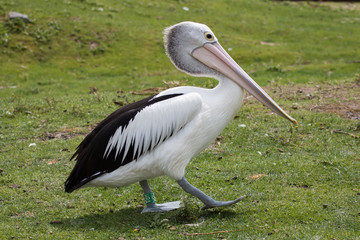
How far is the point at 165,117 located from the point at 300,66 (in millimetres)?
10536

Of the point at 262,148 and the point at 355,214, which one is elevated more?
the point at 355,214

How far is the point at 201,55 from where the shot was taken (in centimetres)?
473

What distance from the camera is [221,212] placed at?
15.2 feet

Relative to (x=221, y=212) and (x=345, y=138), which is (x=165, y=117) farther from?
(x=345, y=138)

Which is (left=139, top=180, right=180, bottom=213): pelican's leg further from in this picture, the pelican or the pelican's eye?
the pelican's eye

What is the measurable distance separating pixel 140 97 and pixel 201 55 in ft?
17.1

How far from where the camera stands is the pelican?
4398mm

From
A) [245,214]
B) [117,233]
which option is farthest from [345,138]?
[117,233]

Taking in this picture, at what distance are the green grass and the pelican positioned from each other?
437mm

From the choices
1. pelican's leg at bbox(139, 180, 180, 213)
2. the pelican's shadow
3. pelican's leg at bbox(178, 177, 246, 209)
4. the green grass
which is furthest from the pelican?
the green grass

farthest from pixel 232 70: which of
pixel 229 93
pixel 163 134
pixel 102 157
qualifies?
pixel 102 157

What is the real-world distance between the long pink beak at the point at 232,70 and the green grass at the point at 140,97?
1.04 m

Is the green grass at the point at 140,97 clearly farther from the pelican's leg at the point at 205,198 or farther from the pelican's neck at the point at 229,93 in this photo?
the pelican's neck at the point at 229,93

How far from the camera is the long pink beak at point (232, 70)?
14.9ft
